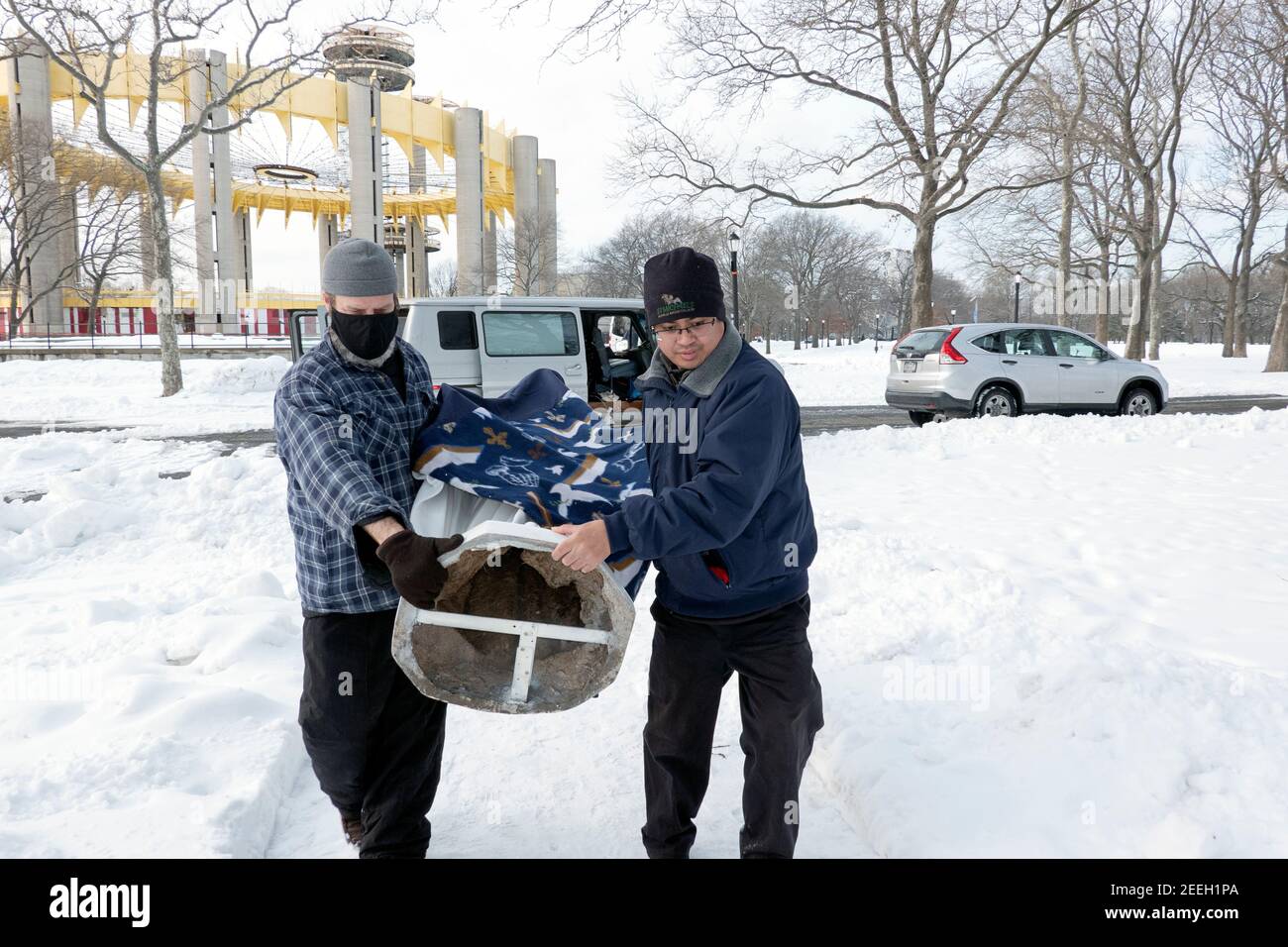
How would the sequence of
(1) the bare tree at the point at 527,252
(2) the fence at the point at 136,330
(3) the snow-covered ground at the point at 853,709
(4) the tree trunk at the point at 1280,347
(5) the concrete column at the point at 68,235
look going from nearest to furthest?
(3) the snow-covered ground at the point at 853,709 < (4) the tree trunk at the point at 1280,347 < (2) the fence at the point at 136,330 < (5) the concrete column at the point at 68,235 < (1) the bare tree at the point at 527,252

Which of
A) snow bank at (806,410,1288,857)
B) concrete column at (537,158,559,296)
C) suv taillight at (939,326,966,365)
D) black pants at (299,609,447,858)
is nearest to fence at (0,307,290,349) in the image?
concrete column at (537,158,559,296)

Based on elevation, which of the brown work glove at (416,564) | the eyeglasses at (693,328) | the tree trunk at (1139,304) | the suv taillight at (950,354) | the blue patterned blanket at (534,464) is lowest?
the brown work glove at (416,564)

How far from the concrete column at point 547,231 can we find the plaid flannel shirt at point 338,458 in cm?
4552

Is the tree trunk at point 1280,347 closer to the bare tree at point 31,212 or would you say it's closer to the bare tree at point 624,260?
the bare tree at point 624,260

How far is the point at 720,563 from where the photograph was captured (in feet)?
8.02

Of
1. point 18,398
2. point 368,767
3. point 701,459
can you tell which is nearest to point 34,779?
point 368,767

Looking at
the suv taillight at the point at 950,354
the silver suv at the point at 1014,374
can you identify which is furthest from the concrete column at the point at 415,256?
the suv taillight at the point at 950,354

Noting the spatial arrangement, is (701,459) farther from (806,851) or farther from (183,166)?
(183,166)

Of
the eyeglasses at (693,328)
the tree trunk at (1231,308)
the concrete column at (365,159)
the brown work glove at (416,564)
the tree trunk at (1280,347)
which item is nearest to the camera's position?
the brown work glove at (416,564)

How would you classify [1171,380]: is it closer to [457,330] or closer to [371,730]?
[457,330]

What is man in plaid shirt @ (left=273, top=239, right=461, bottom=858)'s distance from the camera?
2.52 metres

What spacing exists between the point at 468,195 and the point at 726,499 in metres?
46.7

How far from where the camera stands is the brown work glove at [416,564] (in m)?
2.03

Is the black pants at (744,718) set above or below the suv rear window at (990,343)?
below
